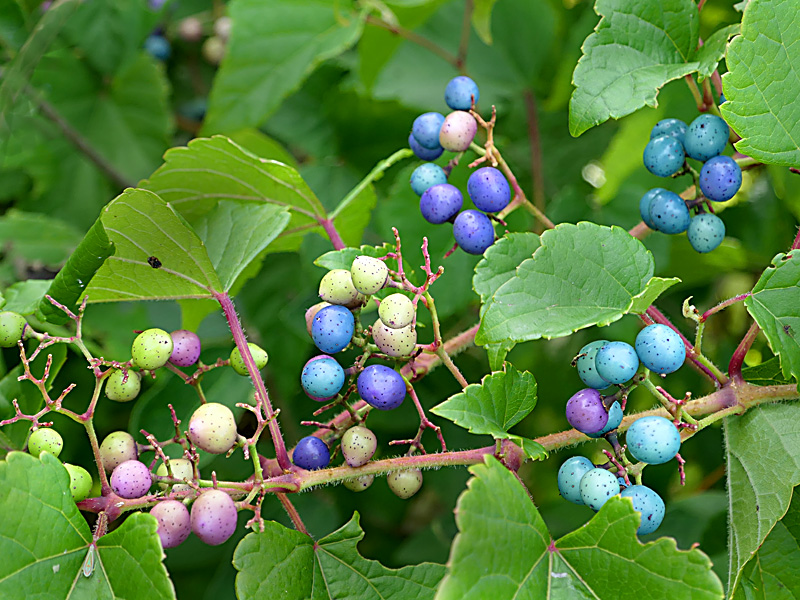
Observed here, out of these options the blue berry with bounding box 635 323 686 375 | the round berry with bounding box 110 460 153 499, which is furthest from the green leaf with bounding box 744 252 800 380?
the round berry with bounding box 110 460 153 499

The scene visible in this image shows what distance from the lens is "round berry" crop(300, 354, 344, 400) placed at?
2.99 feet

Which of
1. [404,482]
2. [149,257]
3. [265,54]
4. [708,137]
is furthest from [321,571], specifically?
[265,54]

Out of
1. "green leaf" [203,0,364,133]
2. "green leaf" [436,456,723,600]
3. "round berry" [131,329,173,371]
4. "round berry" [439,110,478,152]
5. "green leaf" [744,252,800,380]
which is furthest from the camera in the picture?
"green leaf" [203,0,364,133]

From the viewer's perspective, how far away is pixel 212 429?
2.82 ft

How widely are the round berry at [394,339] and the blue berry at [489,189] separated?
23cm

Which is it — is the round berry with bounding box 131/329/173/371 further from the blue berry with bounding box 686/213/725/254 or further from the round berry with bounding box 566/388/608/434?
the blue berry with bounding box 686/213/725/254

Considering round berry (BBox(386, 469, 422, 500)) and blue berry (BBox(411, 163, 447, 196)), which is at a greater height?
blue berry (BBox(411, 163, 447, 196))

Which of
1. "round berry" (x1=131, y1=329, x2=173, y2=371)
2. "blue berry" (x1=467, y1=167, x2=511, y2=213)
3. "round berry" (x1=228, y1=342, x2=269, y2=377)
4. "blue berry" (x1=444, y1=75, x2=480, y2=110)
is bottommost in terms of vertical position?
"round berry" (x1=228, y1=342, x2=269, y2=377)

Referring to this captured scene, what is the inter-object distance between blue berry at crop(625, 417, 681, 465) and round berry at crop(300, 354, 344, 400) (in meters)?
0.34

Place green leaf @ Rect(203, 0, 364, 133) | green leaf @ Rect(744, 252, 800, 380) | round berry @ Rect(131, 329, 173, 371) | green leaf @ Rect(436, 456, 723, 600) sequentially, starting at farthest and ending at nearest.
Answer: green leaf @ Rect(203, 0, 364, 133)
round berry @ Rect(131, 329, 173, 371)
green leaf @ Rect(744, 252, 800, 380)
green leaf @ Rect(436, 456, 723, 600)

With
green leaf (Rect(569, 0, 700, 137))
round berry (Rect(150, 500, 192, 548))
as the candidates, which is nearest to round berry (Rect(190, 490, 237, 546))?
round berry (Rect(150, 500, 192, 548))

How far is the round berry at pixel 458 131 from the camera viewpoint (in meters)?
1.05

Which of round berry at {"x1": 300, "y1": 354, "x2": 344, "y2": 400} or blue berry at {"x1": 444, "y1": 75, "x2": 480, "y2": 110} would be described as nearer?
round berry at {"x1": 300, "y1": 354, "x2": 344, "y2": 400}

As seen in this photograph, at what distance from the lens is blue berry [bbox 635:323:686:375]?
2.77ft
